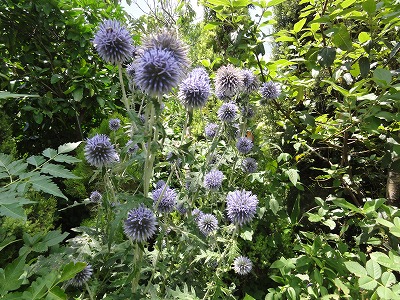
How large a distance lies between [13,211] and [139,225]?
71 cm

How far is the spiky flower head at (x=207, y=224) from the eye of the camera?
1.89m

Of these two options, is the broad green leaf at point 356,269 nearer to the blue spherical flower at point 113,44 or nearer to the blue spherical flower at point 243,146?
the blue spherical flower at point 243,146

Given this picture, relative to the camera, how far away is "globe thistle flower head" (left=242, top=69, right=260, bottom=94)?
2.01m

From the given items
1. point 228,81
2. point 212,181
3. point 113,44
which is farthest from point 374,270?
point 113,44

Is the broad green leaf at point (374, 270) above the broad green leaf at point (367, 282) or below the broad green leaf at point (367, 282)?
above

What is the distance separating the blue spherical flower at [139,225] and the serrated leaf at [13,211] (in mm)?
663

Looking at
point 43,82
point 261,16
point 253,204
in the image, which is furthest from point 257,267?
point 43,82

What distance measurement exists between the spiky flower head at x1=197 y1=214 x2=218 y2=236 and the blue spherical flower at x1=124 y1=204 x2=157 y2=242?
1.94ft

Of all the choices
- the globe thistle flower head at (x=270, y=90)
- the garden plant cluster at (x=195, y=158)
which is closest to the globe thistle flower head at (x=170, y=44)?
the garden plant cluster at (x=195, y=158)

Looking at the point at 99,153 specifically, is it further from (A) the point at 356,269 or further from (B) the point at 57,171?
(A) the point at 356,269

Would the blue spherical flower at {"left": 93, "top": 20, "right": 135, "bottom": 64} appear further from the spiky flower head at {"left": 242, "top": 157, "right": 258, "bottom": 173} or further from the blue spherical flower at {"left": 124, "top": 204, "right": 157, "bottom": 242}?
the spiky flower head at {"left": 242, "top": 157, "right": 258, "bottom": 173}

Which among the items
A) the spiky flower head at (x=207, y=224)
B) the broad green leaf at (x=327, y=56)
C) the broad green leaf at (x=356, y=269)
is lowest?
the spiky flower head at (x=207, y=224)

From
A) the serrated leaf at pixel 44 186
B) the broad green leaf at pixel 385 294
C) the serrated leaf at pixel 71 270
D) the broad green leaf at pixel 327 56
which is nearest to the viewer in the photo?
the serrated leaf at pixel 71 270

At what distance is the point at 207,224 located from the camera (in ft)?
6.24
